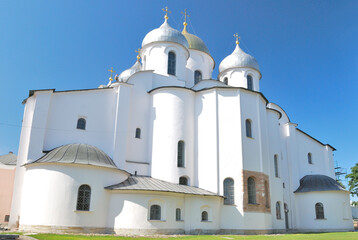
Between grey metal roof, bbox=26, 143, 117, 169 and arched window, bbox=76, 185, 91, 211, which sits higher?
grey metal roof, bbox=26, 143, 117, 169

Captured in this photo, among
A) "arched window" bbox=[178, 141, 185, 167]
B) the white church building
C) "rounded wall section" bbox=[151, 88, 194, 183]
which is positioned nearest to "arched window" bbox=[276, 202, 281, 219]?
the white church building

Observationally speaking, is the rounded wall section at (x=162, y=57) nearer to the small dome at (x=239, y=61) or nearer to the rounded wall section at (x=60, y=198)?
the small dome at (x=239, y=61)

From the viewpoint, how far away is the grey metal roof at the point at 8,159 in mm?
26167

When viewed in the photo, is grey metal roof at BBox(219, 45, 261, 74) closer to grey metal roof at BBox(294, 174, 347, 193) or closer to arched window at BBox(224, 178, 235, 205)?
grey metal roof at BBox(294, 174, 347, 193)

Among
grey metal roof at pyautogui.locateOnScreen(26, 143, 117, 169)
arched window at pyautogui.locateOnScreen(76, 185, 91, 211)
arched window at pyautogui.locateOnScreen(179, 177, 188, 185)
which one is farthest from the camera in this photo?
arched window at pyautogui.locateOnScreen(179, 177, 188, 185)

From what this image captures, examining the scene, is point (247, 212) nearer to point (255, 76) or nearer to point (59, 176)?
point (59, 176)

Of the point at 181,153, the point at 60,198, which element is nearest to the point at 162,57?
the point at 181,153

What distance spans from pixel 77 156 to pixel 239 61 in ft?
56.5

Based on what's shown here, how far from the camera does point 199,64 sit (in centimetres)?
2908

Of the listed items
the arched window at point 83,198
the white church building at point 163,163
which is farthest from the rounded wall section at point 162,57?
the arched window at point 83,198

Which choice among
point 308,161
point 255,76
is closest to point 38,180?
point 255,76

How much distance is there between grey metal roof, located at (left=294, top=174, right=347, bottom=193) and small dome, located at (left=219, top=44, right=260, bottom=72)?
10269 mm

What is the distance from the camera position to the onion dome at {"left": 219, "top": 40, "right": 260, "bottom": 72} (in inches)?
1124

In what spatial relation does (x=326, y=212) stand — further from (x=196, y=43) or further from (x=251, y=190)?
(x=196, y=43)
